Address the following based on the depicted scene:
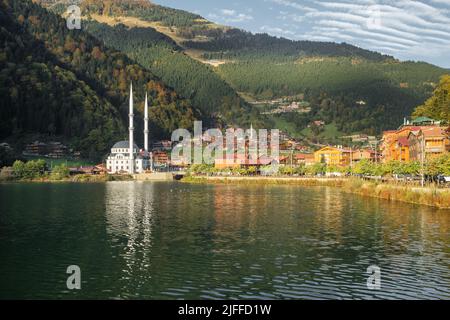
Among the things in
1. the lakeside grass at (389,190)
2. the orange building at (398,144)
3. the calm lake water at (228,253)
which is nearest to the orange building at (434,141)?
the orange building at (398,144)

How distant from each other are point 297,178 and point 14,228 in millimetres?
117064

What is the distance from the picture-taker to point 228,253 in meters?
42.1

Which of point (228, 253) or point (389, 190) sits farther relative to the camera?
point (389, 190)

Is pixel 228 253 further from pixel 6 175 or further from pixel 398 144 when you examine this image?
pixel 6 175

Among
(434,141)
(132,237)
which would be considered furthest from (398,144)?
(132,237)

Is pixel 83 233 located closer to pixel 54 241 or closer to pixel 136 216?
pixel 54 241

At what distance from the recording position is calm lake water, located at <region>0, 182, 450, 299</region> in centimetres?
3122

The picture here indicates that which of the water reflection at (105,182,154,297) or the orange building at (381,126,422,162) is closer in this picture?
the water reflection at (105,182,154,297)

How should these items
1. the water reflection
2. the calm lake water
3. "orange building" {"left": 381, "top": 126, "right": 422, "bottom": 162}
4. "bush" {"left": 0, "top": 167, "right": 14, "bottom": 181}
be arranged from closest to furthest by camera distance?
the calm lake water < the water reflection < "orange building" {"left": 381, "top": 126, "right": 422, "bottom": 162} < "bush" {"left": 0, "top": 167, "right": 14, "bottom": 181}

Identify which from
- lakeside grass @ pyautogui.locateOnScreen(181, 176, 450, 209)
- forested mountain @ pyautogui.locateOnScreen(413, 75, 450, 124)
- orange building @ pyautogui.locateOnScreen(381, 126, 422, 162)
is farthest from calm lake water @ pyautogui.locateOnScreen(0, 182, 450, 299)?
orange building @ pyautogui.locateOnScreen(381, 126, 422, 162)

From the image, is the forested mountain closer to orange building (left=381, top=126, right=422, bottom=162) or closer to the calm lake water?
orange building (left=381, top=126, right=422, bottom=162)

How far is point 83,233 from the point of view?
5347 cm

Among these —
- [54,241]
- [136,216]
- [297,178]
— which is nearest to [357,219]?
[136,216]

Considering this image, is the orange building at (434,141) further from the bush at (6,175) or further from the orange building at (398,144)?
the bush at (6,175)
